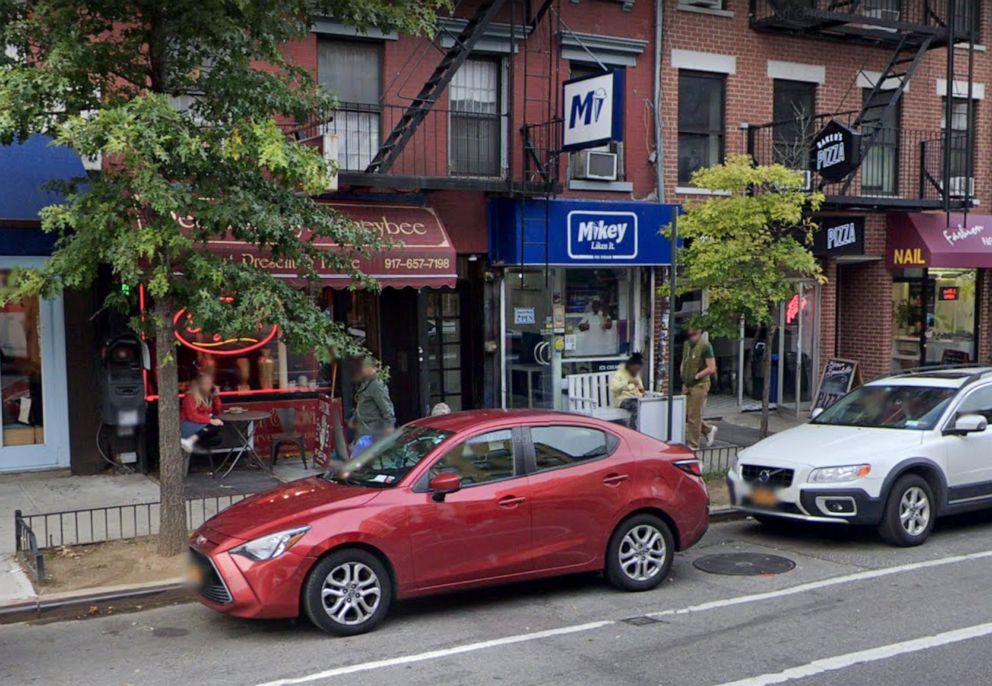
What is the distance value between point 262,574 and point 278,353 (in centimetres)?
702

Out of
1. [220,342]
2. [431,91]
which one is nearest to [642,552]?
[220,342]

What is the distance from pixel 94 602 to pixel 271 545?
199cm

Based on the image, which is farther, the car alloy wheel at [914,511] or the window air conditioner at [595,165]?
the window air conditioner at [595,165]

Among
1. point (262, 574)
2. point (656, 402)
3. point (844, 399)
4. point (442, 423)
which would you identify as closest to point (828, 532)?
point (844, 399)

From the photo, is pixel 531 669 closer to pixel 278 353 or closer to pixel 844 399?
pixel 844 399

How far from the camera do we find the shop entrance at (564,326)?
15.2 meters

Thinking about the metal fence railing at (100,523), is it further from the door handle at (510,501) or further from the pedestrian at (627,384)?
the pedestrian at (627,384)

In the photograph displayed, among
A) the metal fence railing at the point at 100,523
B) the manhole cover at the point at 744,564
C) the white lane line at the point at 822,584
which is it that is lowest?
the manhole cover at the point at 744,564

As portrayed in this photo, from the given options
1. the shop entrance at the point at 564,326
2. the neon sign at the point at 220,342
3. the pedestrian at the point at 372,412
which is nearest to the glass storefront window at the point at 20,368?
the neon sign at the point at 220,342

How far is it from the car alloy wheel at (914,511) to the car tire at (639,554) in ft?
8.55

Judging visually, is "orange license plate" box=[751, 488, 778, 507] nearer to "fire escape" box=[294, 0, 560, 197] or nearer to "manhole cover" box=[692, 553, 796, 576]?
"manhole cover" box=[692, 553, 796, 576]

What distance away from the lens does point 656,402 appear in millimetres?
12875

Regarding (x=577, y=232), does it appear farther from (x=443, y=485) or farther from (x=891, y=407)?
(x=443, y=485)

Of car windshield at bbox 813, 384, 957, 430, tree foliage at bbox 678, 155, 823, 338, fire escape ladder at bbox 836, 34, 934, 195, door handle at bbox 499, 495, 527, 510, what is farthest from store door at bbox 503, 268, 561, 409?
door handle at bbox 499, 495, 527, 510
